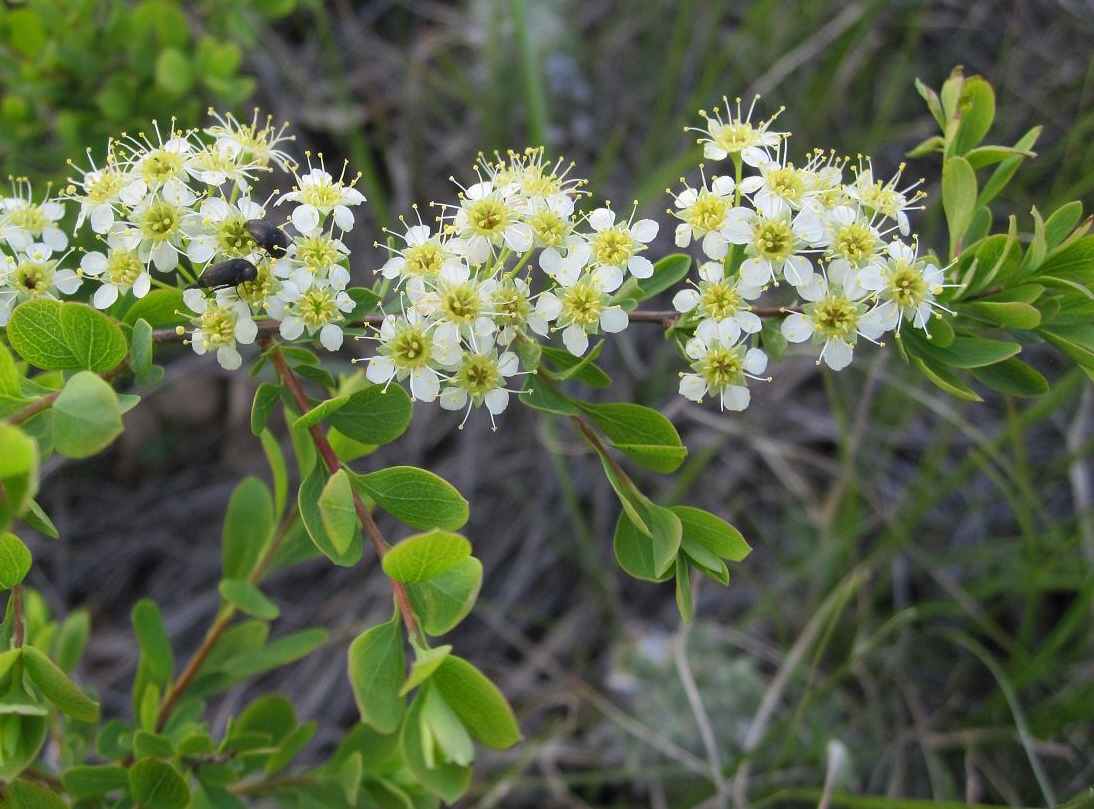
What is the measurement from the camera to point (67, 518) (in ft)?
9.70

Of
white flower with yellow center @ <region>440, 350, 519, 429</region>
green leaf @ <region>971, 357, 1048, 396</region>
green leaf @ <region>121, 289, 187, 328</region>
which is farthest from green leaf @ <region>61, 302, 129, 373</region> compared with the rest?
green leaf @ <region>971, 357, 1048, 396</region>

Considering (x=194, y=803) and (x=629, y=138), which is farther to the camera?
(x=629, y=138)

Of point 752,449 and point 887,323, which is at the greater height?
point 752,449

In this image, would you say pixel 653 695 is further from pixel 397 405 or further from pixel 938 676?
pixel 397 405

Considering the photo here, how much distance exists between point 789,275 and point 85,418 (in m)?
0.84

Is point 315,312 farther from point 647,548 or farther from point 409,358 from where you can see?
point 647,548

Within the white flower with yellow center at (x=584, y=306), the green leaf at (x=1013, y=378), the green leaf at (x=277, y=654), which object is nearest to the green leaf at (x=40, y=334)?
the white flower with yellow center at (x=584, y=306)

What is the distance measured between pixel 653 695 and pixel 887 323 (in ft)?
5.06

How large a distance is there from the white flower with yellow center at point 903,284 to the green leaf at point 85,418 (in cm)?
88

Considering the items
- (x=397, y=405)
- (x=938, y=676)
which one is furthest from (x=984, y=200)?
(x=938, y=676)

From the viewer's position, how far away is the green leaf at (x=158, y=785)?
1247mm

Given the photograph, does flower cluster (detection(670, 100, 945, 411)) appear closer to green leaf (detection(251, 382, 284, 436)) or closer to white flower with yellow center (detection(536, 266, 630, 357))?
white flower with yellow center (detection(536, 266, 630, 357))

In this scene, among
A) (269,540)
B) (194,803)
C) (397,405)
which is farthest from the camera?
(269,540)

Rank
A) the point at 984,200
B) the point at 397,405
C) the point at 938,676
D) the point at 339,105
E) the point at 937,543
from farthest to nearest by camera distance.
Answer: the point at 339,105
the point at 937,543
the point at 938,676
the point at 984,200
the point at 397,405
